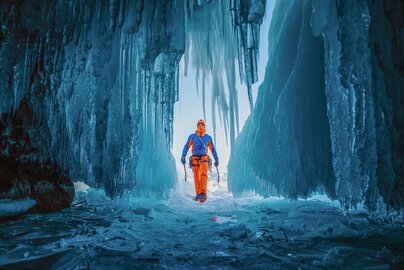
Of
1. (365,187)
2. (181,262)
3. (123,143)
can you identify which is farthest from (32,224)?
(365,187)

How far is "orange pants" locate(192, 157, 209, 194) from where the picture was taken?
681 cm

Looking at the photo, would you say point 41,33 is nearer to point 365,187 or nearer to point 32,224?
point 32,224

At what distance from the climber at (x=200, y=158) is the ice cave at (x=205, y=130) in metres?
0.03

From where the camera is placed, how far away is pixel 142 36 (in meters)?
5.81

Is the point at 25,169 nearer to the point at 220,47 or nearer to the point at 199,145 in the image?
the point at 199,145

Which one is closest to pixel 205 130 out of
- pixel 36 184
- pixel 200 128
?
pixel 200 128

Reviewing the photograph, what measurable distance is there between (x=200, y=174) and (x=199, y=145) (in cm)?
84

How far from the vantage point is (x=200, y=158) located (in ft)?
23.1

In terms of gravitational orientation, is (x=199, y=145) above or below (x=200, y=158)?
above

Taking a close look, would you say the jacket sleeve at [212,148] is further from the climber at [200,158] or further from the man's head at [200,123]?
the man's head at [200,123]

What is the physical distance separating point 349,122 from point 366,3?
1404 millimetres

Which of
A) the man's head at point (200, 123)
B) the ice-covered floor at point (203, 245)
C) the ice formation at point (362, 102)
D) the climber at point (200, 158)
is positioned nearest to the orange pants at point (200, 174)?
the climber at point (200, 158)

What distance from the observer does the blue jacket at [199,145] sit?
709 cm

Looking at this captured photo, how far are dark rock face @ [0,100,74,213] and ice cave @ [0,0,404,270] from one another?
23 millimetres
